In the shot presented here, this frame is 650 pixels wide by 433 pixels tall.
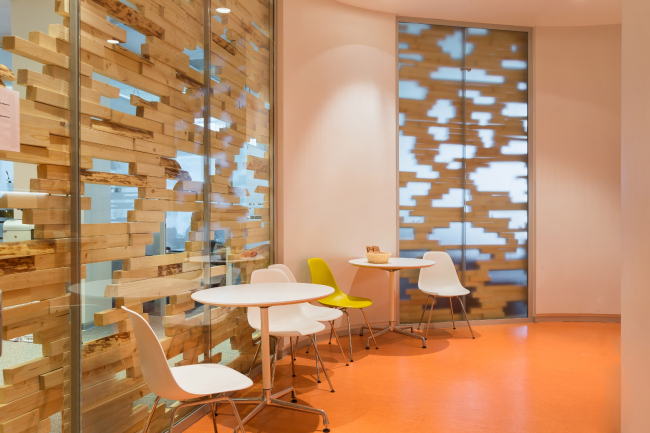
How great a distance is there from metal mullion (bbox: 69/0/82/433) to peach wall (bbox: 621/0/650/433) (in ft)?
8.94

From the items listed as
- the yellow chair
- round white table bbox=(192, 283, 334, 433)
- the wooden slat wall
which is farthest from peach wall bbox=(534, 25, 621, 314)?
round white table bbox=(192, 283, 334, 433)

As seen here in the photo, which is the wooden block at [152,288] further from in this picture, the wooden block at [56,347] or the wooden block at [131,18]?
the wooden block at [131,18]

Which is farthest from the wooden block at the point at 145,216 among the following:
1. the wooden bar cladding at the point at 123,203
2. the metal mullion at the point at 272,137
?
the metal mullion at the point at 272,137

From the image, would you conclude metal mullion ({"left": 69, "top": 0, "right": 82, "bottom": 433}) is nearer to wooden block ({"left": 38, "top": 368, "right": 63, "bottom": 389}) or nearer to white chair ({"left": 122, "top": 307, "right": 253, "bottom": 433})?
wooden block ({"left": 38, "top": 368, "right": 63, "bottom": 389})

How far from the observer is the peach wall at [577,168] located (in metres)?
6.39

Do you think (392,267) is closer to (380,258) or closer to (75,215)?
(380,258)

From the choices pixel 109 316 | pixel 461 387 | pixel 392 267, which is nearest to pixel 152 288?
pixel 109 316

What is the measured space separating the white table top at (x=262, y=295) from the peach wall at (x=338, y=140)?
1.57 m

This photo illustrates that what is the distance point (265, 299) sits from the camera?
113 inches

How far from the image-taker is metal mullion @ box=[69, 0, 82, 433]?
2291 millimetres

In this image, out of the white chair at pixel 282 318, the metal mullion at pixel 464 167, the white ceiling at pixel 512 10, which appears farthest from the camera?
the metal mullion at pixel 464 167

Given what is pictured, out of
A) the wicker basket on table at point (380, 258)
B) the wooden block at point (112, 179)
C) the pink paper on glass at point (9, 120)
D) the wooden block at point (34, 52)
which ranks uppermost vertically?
the wooden block at point (34, 52)

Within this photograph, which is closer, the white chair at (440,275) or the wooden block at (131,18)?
the wooden block at (131,18)

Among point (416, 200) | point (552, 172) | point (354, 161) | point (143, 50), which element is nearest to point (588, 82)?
point (552, 172)
